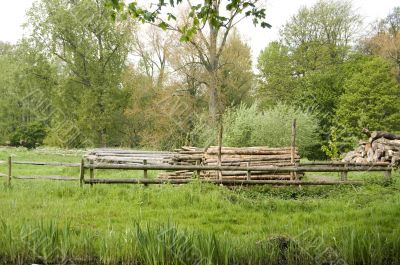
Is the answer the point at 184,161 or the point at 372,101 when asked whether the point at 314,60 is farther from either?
the point at 184,161

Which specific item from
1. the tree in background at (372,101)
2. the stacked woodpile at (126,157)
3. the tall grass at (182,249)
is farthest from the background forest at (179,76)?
the tall grass at (182,249)

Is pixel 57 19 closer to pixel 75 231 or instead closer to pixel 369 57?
pixel 369 57

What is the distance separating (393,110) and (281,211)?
988 inches

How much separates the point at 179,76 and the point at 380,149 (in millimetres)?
16339

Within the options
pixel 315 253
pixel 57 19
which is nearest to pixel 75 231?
pixel 315 253

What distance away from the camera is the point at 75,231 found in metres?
4.24

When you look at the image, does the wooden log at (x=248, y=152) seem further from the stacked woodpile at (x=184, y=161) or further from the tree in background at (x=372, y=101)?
the tree in background at (x=372, y=101)

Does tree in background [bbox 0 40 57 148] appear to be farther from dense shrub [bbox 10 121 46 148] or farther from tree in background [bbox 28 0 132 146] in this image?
tree in background [bbox 28 0 132 146]

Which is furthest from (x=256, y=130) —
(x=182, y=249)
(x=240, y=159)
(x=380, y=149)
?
(x=182, y=249)

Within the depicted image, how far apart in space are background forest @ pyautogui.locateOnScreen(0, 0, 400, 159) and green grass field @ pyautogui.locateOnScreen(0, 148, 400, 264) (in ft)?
57.6

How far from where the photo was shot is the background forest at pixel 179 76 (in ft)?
96.5

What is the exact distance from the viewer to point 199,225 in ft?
→ 23.2

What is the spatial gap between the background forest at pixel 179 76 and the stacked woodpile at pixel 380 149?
8070 millimetres

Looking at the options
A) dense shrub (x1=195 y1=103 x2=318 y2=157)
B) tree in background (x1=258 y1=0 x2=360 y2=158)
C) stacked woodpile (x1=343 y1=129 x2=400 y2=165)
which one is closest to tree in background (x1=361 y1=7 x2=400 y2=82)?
tree in background (x1=258 y1=0 x2=360 y2=158)
